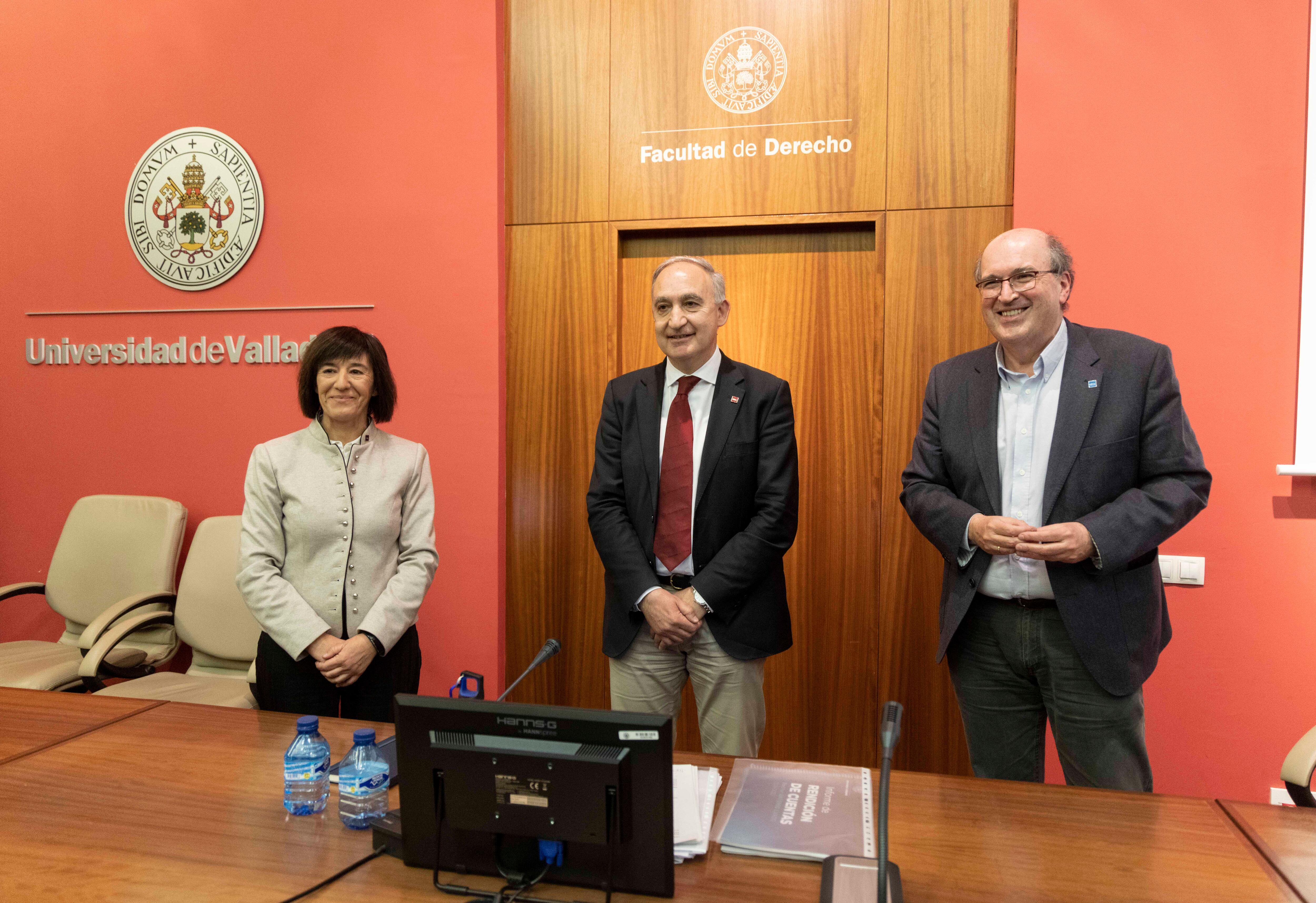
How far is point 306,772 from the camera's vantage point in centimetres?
138

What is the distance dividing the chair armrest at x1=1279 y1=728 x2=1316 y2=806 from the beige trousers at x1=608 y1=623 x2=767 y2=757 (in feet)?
3.92

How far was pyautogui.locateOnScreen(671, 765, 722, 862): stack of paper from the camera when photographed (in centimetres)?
126

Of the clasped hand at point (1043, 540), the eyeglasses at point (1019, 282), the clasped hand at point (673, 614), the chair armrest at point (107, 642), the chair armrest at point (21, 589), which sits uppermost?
the eyeglasses at point (1019, 282)

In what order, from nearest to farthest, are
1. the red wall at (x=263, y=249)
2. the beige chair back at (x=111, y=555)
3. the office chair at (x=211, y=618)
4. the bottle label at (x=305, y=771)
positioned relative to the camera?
the bottle label at (x=305, y=771), the office chair at (x=211, y=618), the red wall at (x=263, y=249), the beige chair back at (x=111, y=555)

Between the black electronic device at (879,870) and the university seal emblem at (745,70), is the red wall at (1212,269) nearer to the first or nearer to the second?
the university seal emblem at (745,70)

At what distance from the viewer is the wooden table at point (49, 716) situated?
1698 mm

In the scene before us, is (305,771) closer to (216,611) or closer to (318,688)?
(318,688)

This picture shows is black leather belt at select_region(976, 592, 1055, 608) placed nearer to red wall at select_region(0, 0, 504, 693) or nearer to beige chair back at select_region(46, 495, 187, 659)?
red wall at select_region(0, 0, 504, 693)

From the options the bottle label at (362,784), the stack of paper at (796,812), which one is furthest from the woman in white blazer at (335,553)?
the stack of paper at (796,812)

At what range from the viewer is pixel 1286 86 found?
2.65 meters

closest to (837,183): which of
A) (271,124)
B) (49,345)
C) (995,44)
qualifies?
(995,44)

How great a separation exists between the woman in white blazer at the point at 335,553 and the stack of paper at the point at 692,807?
1.04 metres

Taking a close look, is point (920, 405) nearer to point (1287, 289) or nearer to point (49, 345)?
point (1287, 289)

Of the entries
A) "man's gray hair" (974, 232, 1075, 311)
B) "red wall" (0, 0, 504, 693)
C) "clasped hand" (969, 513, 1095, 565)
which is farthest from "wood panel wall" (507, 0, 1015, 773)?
"clasped hand" (969, 513, 1095, 565)
